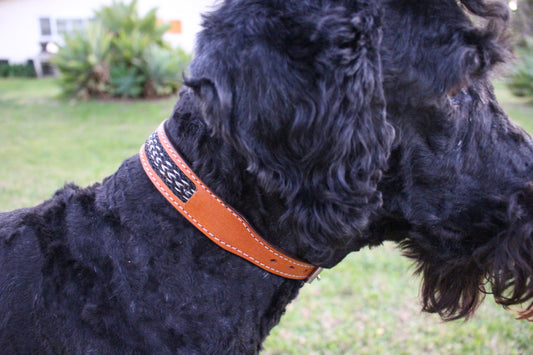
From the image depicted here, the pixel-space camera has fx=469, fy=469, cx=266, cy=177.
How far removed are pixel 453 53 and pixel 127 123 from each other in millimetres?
10900

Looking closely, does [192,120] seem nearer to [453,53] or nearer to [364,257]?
[453,53]

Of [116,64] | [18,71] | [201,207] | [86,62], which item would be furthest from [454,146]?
[18,71]

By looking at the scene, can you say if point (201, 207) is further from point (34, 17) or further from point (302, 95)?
point (34, 17)

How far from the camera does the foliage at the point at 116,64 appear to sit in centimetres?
1370

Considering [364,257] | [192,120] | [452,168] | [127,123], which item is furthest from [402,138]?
[127,123]

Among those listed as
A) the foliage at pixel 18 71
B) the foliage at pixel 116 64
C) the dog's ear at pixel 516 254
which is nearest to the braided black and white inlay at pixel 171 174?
the dog's ear at pixel 516 254

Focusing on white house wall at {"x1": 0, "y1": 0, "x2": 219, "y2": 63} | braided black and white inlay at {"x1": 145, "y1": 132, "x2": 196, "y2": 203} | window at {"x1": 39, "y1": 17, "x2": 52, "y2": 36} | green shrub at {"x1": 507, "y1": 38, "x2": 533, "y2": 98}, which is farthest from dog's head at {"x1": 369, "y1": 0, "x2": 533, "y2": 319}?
window at {"x1": 39, "y1": 17, "x2": 52, "y2": 36}

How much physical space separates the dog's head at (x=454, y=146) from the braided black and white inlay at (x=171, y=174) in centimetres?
63

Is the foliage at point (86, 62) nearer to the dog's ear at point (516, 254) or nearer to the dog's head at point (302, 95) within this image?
the dog's head at point (302, 95)

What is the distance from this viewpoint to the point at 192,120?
4.96 ft

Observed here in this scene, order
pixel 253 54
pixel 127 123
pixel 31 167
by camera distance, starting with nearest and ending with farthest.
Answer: pixel 253 54 → pixel 31 167 → pixel 127 123

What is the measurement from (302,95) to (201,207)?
48 centimetres

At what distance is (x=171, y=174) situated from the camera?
4.87 feet

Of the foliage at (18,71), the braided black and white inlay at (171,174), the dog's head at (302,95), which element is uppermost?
the dog's head at (302,95)
